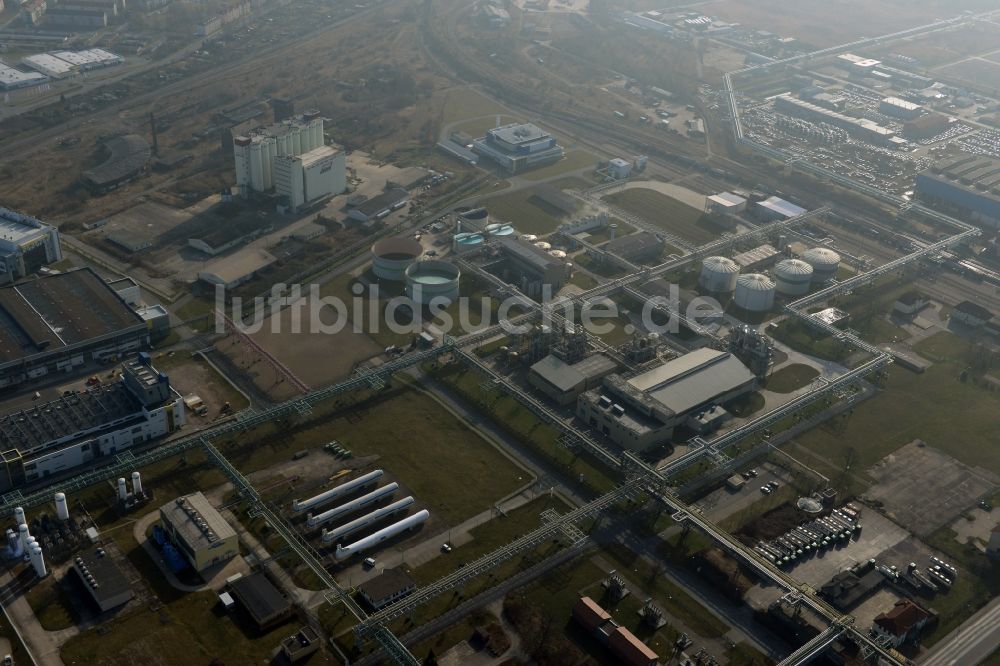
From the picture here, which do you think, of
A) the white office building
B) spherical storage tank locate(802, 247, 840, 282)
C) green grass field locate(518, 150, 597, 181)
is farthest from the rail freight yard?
green grass field locate(518, 150, 597, 181)

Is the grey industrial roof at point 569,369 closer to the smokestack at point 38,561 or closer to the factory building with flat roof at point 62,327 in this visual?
the factory building with flat roof at point 62,327

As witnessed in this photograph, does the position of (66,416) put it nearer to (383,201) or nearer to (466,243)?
(466,243)

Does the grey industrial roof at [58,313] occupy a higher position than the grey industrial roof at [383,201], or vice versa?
the grey industrial roof at [58,313]

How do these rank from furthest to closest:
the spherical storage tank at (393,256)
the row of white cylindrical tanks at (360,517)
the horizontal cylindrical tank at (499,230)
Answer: the horizontal cylindrical tank at (499,230)
the spherical storage tank at (393,256)
the row of white cylindrical tanks at (360,517)

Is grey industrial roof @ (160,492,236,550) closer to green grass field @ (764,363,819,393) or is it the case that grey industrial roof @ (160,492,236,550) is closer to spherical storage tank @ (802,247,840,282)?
green grass field @ (764,363,819,393)

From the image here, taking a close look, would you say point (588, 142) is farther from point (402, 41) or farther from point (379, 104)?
point (402, 41)

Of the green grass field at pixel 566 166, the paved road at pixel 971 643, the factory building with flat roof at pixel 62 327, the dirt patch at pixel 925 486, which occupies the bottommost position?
the green grass field at pixel 566 166

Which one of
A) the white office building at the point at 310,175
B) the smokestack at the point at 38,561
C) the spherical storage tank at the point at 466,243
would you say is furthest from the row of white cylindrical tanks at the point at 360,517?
the white office building at the point at 310,175
